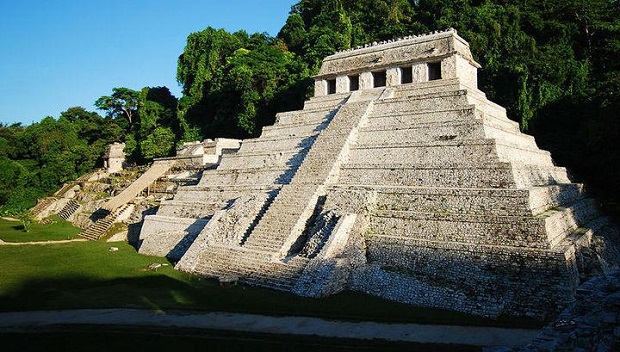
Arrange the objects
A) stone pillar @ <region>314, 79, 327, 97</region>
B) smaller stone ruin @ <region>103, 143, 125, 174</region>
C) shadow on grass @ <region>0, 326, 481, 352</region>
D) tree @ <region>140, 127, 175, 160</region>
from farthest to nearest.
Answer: smaller stone ruin @ <region>103, 143, 125, 174</region>
tree @ <region>140, 127, 175, 160</region>
stone pillar @ <region>314, 79, 327, 97</region>
shadow on grass @ <region>0, 326, 481, 352</region>

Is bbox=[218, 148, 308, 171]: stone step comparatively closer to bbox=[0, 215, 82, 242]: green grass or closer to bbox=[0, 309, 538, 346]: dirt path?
bbox=[0, 215, 82, 242]: green grass

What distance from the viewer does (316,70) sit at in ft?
123

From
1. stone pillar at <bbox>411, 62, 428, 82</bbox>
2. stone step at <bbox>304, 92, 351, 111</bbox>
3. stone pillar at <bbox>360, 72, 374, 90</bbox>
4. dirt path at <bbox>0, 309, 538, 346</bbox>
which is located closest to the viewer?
dirt path at <bbox>0, 309, 538, 346</bbox>

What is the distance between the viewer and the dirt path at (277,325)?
10172mm

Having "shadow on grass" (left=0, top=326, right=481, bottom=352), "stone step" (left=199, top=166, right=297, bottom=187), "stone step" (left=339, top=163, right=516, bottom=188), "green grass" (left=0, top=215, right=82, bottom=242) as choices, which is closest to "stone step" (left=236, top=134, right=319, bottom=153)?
"stone step" (left=199, top=166, right=297, bottom=187)

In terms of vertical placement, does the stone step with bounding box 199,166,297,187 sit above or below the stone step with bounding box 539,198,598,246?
above

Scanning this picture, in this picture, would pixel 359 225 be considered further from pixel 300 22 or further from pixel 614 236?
pixel 300 22

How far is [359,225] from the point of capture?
15852 mm

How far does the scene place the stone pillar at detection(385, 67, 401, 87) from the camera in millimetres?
25594

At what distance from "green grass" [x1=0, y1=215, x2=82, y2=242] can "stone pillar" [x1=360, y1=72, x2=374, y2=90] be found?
19.2 meters

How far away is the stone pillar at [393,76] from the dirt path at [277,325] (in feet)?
56.2

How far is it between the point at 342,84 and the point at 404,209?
13546mm

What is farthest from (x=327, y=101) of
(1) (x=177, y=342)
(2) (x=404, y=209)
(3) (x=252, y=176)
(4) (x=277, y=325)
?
(1) (x=177, y=342)

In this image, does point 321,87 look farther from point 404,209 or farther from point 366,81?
point 404,209
